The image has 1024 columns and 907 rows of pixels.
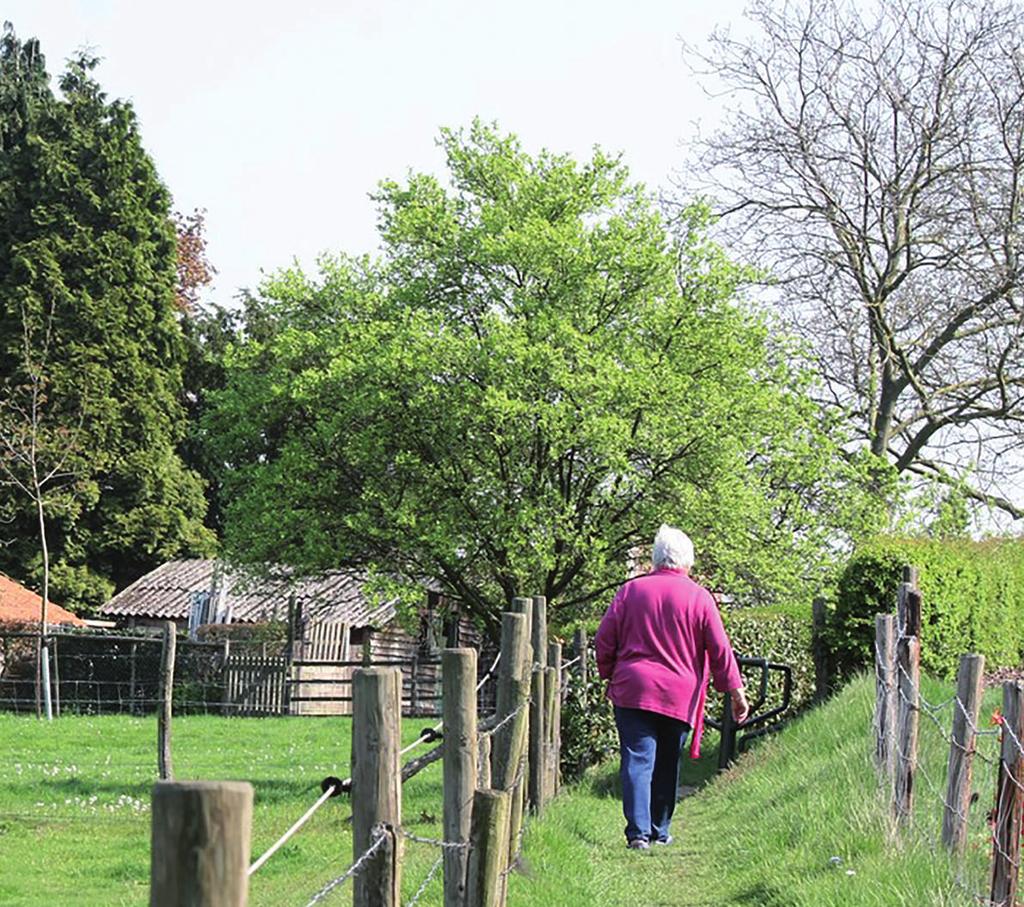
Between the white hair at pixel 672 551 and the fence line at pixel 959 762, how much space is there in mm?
1516

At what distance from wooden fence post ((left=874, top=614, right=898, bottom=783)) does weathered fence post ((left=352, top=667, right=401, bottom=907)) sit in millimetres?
5515

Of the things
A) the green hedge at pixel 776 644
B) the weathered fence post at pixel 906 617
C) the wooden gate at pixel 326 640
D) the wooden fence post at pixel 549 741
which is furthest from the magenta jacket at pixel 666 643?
the wooden gate at pixel 326 640

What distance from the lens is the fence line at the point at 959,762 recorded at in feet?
20.7

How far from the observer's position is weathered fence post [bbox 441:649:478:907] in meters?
6.05

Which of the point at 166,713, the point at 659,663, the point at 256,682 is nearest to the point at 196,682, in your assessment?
the point at 256,682

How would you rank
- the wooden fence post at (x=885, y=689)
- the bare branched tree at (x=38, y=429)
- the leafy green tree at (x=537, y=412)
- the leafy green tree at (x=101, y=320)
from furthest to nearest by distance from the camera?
1. the leafy green tree at (x=101, y=320)
2. the bare branched tree at (x=38, y=429)
3. the leafy green tree at (x=537, y=412)
4. the wooden fence post at (x=885, y=689)

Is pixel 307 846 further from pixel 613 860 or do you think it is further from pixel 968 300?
pixel 968 300

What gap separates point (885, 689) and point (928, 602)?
663 centimetres

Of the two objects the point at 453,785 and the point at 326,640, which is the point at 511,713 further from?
the point at 326,640

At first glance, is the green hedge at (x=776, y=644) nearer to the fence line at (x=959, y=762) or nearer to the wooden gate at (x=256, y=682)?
the fence line at (x=959, y=762)

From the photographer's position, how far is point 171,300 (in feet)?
170

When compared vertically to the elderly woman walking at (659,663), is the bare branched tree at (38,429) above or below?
above

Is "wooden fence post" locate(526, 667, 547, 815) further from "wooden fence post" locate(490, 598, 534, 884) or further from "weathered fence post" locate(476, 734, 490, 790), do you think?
"weathered fence post" locate(476, 734, 490, 790)

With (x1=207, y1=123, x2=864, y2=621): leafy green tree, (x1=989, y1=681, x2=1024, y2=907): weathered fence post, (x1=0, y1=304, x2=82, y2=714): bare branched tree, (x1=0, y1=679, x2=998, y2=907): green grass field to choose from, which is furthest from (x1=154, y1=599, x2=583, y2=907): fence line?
(x1=0, y1=304, x2=82, y2=714): bare branched tree
